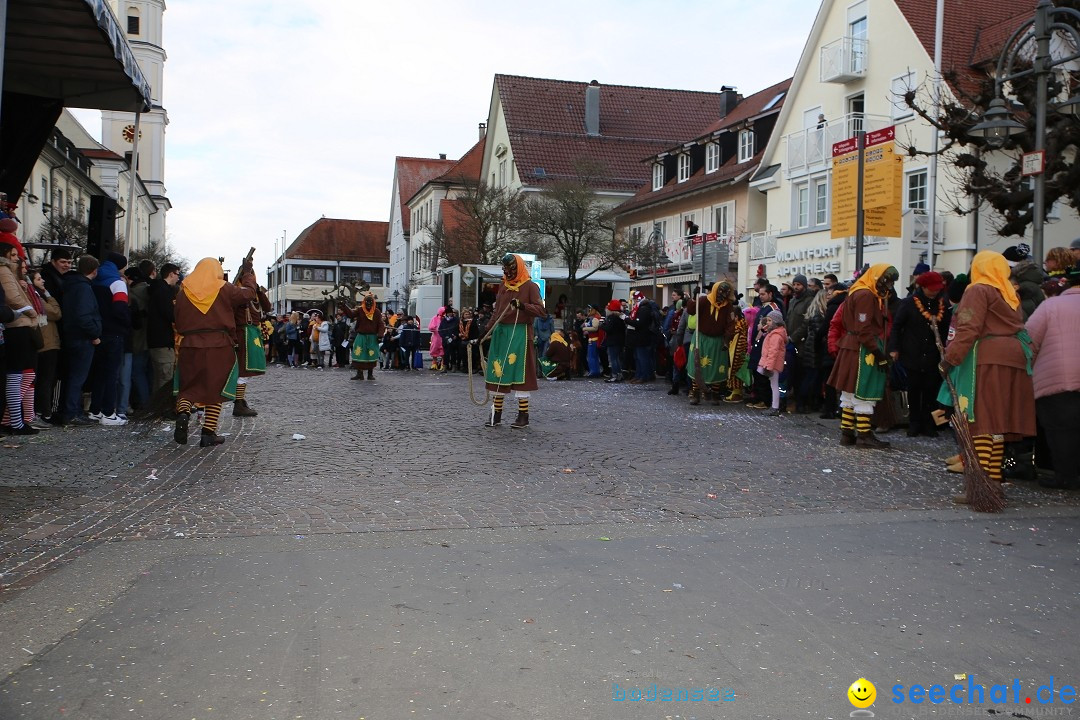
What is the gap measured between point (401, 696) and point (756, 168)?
36.4m

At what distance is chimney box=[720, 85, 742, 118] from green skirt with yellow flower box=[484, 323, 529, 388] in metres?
39.6

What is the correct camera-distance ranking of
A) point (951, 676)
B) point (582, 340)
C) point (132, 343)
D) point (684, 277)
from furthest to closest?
point (684, 277) < point (582, 340) < point (132, 343) < point (951, 676)

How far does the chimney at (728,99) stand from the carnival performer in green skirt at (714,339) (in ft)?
115

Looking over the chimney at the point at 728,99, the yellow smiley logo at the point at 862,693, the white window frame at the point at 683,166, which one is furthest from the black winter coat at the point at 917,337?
the chimney at the point at 728,99

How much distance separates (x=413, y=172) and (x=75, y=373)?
87665 millimetres

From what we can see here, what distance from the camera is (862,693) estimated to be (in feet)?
12.3

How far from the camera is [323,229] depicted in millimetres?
114938

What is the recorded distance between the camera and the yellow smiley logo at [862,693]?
12.1 feet

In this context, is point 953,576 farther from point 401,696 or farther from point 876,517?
point 401,696

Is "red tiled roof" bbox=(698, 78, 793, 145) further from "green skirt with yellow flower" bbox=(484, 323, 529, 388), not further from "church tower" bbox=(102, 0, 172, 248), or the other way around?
"church tower" bbox=(102, 0, 172, 248)

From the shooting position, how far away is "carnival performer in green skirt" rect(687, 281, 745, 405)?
1638cm

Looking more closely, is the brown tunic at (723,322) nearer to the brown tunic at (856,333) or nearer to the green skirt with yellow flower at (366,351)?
the brown tunic at (856,333)

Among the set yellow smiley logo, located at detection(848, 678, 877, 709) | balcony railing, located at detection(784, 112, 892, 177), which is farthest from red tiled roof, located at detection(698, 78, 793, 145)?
yellow smiley logo, located at detection(848, 678, 877, 709)

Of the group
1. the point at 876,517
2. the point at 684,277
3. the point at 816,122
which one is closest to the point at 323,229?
the point at 684,277
